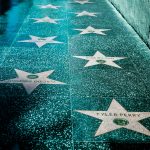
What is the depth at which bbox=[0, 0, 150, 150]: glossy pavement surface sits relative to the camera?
8.56 feet

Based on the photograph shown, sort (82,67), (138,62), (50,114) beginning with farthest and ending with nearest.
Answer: (138,62)
(82,67)
(50,114)

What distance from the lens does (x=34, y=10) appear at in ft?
23.4

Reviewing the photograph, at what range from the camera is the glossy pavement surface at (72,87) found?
261cm

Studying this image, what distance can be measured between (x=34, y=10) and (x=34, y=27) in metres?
1.45

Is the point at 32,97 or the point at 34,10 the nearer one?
the point at 32,97

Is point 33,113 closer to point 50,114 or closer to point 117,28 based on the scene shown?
point 50,114

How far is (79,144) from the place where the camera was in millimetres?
2514

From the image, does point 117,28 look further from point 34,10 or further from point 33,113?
point 33,113

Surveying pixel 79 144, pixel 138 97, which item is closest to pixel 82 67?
pixel 138 97

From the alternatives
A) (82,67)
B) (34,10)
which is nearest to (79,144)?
(82,67)

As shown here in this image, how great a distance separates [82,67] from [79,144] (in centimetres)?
169

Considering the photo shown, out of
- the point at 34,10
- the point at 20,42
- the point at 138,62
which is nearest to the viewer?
the point at 138,62

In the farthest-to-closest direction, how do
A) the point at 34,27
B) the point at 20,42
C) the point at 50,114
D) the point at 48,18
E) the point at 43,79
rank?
1. the point at 48,18
2. the point at 34,27
3. the point at 20,42
4. the point at 43,79
5. the point at 50,114

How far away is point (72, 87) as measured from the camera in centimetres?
352
